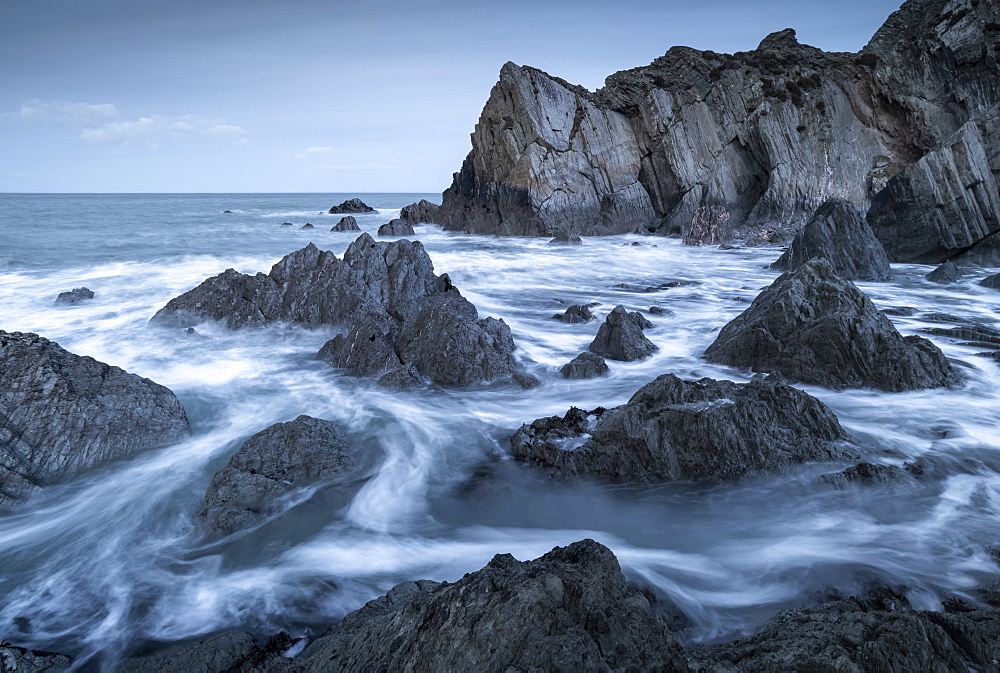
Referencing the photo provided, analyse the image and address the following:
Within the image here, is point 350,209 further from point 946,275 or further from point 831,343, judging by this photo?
point 831,343

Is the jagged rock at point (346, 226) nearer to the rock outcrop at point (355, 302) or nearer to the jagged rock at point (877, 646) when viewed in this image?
the rock outcrop at point (355, 302)

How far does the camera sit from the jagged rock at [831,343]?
22.6 ft

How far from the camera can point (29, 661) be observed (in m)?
3.26

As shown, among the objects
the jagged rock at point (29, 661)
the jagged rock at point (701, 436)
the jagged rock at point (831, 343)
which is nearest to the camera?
the jagged rock at point (29, 661)

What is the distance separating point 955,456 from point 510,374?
4956 mm

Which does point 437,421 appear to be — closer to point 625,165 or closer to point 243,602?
point 243,602

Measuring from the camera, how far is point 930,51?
26875 mm

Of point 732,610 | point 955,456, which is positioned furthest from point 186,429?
point 955,456

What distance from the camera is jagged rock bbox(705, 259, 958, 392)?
689 centimetres

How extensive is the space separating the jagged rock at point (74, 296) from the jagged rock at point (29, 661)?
1284 centimetres

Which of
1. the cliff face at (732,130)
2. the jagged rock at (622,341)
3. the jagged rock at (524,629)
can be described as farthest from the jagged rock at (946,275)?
the jagged rock at (524,629)

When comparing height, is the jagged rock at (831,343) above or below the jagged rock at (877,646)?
above

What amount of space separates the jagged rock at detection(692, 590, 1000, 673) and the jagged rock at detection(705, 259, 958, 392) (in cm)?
478

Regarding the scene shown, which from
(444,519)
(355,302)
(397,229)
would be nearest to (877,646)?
(444,519)
